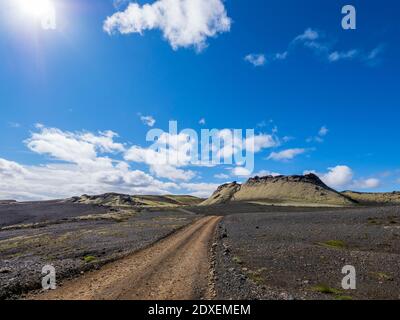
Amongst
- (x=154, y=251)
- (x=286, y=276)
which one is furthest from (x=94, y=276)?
(x=286, y=276)

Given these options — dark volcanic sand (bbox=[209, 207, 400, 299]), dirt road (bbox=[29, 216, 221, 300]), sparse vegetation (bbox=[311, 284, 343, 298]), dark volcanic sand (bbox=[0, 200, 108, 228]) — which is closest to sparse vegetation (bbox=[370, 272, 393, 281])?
dark volcanic sand (bbox=[209, 207, 400, 299])

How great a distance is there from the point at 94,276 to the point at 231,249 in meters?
13.5

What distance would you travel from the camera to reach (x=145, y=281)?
1741cm

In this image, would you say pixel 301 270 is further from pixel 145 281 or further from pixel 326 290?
pixel 145 281

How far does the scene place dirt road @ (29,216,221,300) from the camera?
49.4 ft

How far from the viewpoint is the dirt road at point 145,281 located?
15.0 metres

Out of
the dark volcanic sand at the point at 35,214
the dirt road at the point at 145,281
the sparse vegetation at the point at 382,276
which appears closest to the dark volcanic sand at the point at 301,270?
the sparse vegetation at the point at 382,276

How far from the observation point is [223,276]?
18375 mm

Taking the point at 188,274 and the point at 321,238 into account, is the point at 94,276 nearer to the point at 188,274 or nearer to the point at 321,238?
the point at 188,274

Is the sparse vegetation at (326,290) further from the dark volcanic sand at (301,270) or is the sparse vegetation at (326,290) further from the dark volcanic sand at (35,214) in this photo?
the dark volcanic sand at (35,214)

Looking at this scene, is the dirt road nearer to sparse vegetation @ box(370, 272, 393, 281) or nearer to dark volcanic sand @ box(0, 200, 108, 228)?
sparse vegetation @ box(370, 272, 393, 281)
